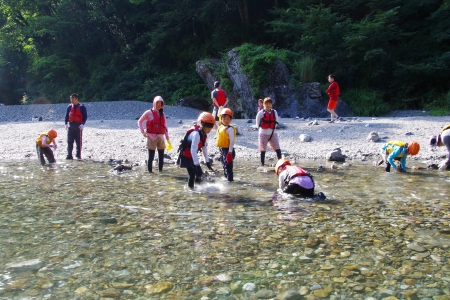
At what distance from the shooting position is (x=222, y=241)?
14.8 feet

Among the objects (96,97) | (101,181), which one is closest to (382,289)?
(101,181)

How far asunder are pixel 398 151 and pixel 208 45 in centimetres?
2378

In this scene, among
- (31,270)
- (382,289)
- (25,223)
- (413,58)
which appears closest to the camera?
(382,289)

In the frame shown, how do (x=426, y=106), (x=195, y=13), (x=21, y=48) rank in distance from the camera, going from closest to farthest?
(x=426, y=106) < (x=195, y=13) < (x=21, y=48)

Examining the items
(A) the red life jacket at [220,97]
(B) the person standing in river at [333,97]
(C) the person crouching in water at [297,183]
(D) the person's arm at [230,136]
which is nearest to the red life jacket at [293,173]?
(C) the person crouching in water at [297,183]

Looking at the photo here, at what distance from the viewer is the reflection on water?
11.3ft

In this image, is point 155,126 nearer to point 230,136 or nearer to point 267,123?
point 230,136

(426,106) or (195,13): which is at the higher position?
(195,13)

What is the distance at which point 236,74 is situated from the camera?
68.6ft

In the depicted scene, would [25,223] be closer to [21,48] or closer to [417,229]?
[417,229]

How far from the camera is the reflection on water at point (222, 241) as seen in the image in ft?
11.3

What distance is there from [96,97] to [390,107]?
22.2 m

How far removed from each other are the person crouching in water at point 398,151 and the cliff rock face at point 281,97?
10.7 meters

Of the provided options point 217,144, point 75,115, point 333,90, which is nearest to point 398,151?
point 217,144
